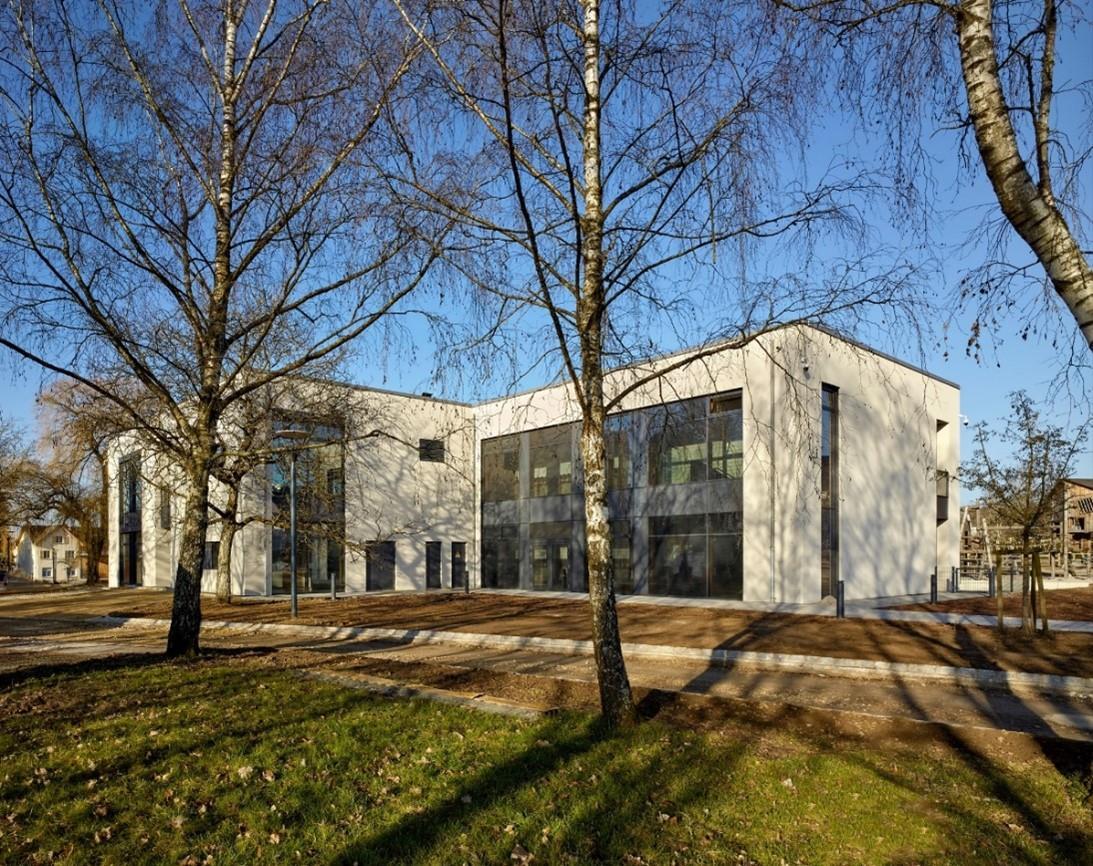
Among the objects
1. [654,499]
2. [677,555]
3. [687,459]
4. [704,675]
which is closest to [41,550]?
[654,499]

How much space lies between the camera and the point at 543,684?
9.41 meters

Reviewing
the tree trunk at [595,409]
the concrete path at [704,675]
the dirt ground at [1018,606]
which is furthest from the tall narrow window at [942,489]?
the tree trunk at [595,409]

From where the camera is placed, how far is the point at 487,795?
506 centimetres

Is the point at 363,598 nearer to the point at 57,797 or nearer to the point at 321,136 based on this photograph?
the point at 321,136

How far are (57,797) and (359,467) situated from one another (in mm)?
28548

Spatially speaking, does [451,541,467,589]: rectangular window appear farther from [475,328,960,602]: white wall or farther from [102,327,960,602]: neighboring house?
[475,328,960,602]: white wall

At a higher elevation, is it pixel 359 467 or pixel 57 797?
pixel 359 467

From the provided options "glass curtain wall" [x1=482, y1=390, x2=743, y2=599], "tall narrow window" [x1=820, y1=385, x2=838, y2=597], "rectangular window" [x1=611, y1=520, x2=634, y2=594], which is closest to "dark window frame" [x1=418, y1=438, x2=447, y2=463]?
"glass curtain wall" [x1=482, y1=390, x2=743, y2=599]

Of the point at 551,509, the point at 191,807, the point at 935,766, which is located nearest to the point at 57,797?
the point at 191,807

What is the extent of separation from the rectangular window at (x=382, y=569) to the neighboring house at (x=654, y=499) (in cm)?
8

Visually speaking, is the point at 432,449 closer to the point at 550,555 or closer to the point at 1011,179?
the point at 1011,179

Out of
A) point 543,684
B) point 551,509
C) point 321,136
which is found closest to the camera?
point 543,684

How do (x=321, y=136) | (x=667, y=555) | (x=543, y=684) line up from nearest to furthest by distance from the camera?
(x=543, y=684) → (x=321, y=136) → (x=667, y=555)

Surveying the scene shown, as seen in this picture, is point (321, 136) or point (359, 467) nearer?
point (321, 136)
